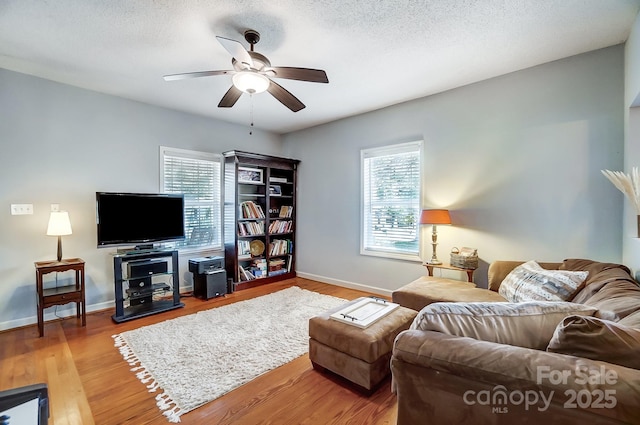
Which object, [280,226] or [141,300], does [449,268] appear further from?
[141,300]

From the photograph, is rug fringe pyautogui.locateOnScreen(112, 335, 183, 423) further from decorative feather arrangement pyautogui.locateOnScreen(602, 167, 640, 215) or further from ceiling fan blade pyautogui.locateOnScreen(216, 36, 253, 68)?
decorative feather arrangement pyautogui.locateOnScreen(602, 167, 640, 215)

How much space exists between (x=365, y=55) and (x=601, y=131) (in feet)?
7.57

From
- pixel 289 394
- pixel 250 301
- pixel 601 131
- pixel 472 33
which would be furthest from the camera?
pixel 250 301

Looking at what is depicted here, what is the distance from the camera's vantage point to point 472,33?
7.71 ft

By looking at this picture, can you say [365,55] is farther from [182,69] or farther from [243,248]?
[243,248]

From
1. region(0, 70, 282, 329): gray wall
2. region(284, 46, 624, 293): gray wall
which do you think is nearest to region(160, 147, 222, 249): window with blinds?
region(0, 70, 282, 329): gray wall

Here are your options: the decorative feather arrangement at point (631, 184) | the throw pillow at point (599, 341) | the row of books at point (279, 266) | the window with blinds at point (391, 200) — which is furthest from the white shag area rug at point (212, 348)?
the decorative feather arrangement at point (631, 184)

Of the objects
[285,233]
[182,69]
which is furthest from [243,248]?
[182,69]

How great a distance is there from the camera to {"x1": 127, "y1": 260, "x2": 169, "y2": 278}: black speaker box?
3.41 meters

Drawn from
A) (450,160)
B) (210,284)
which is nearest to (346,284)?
(210,284)

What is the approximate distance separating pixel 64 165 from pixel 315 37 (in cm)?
326

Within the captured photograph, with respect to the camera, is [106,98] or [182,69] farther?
[106,98]

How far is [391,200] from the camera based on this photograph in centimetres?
413

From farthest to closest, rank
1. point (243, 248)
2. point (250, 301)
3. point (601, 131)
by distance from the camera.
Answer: point (243, 248) < point (250, 301) < point (601, 131)
